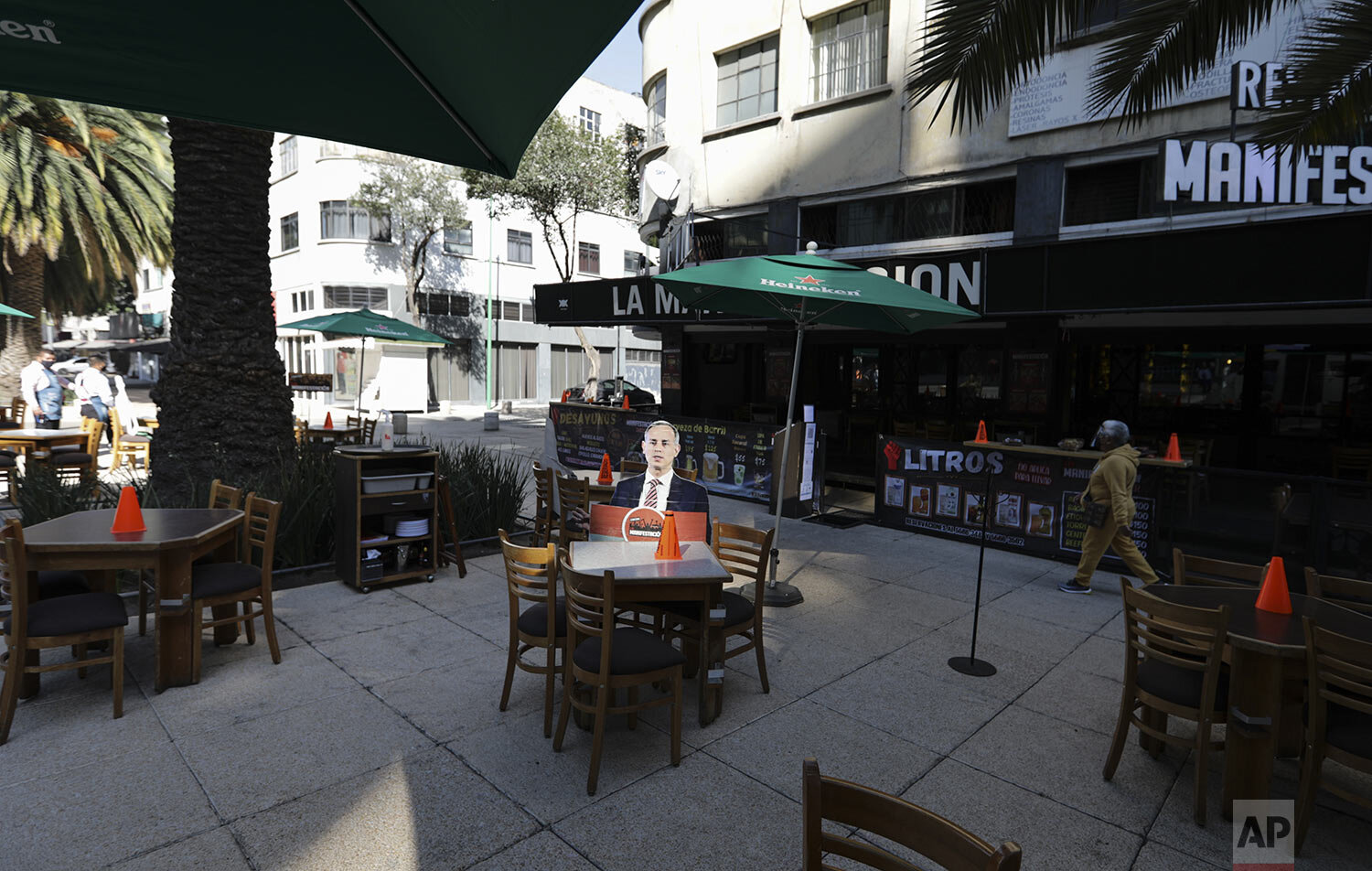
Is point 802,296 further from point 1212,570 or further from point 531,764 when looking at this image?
point 531,764

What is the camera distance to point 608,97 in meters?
45.6

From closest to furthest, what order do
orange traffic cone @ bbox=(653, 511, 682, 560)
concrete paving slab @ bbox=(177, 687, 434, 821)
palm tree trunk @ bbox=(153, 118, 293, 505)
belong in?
concrete paving slab @ bbox=(177, 687, 434, 821), orange traffic cone @ bbox=(653, 511, 682, 560), palm tree trunk @ bbox=(153, 118, 293, 505)

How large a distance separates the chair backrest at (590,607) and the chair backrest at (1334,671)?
335 cm

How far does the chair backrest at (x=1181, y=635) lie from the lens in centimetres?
363

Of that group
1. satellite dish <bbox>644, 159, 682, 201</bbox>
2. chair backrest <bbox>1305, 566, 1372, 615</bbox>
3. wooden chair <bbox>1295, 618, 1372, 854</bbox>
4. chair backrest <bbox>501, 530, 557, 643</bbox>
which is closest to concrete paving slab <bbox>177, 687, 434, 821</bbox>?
chair backrest <bbox>501, 530, 557, 643</bbox>

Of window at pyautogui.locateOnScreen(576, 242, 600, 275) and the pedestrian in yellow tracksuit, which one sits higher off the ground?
window at pyautogui.locateOnScreen(576, 242, 600, 275)

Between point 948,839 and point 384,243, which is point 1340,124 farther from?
point 384,243

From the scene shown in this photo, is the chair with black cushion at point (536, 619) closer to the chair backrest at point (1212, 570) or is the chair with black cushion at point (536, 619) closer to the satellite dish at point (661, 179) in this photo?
the chair backrest at point (1212, 570)

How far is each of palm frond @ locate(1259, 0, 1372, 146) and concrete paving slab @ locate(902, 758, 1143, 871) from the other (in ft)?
17.7

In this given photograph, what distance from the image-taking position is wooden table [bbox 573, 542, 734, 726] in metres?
4.15

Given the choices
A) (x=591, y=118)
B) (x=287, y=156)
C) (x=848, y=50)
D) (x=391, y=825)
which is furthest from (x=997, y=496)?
(x=591, y=118)

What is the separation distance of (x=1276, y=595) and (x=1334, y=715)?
691 millimetres

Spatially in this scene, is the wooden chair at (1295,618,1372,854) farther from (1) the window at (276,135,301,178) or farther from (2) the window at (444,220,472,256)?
(1) the window at (276,135,301,178)

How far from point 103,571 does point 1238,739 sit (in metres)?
7.33
